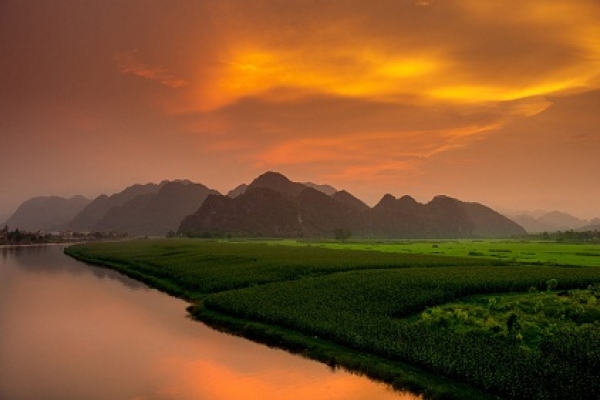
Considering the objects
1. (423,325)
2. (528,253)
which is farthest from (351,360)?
(528,253)

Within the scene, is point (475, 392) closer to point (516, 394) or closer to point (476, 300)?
point (516, 394)

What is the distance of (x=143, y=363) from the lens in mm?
29875

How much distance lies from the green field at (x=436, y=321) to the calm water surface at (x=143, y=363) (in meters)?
2.35

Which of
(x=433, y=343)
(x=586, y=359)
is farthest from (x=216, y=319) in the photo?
(x=586, y=359)

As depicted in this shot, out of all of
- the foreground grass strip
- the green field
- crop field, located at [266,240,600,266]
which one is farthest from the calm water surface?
crop field, located at [266,240,600,266]

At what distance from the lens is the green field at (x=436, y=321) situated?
2422 cm

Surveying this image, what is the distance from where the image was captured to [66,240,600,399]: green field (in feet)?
79.5

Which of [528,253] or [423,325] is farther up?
[423,325]

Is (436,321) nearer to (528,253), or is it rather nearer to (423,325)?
(423,325)

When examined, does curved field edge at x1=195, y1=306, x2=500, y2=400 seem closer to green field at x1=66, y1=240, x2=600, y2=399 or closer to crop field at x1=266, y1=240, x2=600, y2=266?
green field at x1=66, y1=240, x2=600, y2=399

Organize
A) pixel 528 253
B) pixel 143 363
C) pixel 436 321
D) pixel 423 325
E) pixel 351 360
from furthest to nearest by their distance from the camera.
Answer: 1. pixel 528 253
2. pixel 436 321
3. pixel 423 325
4. pixel 143 363
5. pixel 351 360

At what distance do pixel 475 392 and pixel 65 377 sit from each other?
21.9 m

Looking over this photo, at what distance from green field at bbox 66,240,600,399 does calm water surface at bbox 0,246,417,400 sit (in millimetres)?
2351

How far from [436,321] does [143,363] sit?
66.4ft
